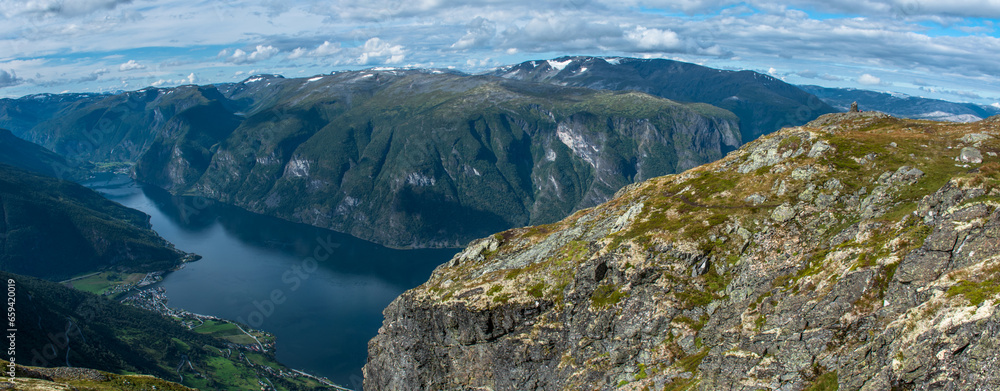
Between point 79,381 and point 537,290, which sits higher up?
point 537,290

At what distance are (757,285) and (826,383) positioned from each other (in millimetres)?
14543

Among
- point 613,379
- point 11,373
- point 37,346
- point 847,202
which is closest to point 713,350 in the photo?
point 613,379

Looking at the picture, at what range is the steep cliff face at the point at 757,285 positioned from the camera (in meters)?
35.1

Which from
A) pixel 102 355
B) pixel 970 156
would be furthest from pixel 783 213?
pixel 102 355

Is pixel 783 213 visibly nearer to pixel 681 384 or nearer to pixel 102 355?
pixel 681 384

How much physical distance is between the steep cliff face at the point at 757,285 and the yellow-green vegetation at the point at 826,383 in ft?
0.53

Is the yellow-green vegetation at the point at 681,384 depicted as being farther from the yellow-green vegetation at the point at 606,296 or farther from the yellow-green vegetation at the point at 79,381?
the yellow-green vegetation at the point at 79,381

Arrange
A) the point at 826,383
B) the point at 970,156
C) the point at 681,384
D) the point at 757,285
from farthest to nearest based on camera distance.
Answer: the point at 970,156 < the point at 757,285 < the point at 681,384 < the point at 826,383

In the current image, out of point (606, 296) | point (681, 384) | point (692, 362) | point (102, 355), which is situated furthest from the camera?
point (102, 355)

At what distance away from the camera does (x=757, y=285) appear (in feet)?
164

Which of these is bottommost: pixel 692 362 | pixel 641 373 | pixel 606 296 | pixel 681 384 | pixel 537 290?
pixel 641 373

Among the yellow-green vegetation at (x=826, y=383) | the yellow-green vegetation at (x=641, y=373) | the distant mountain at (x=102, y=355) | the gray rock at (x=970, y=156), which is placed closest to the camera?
the yellow-green vegetation at (x=826, y=383)

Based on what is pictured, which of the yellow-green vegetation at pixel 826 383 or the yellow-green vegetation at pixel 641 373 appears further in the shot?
the yellow-green vegetation at pixel 641 373

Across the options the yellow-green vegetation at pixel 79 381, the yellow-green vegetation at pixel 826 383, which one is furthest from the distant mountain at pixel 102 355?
the yellow-green vegetation at pixel 826 383
